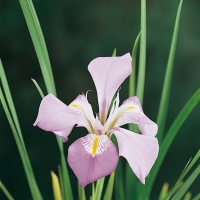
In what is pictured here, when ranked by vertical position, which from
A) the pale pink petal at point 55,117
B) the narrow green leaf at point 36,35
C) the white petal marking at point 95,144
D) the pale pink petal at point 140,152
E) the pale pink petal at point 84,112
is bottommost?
the pale pink petal at point 140,152

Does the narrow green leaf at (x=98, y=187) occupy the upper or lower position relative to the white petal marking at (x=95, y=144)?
lower

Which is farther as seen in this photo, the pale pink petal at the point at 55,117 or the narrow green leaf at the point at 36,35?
the narrow green leaf at the point at 36,35

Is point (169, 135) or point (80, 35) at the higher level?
point (80, 35)

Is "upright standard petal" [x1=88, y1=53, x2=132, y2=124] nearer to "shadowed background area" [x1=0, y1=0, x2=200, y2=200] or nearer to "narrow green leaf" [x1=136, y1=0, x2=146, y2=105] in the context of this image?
"narrow green leaf" [x1=136, y1=0, x2=146, y2=105]

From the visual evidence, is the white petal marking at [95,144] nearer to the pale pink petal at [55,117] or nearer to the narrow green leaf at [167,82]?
the pale pink petal at [55,117]

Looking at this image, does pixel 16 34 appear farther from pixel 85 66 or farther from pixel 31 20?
pixel 31 20

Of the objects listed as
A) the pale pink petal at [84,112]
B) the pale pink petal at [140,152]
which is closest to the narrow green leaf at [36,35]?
the pale pink petal at [84,112]

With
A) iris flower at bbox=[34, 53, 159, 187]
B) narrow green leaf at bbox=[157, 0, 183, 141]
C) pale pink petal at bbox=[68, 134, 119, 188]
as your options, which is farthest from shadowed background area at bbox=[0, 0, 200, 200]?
pale pink petal at bbox=[68, 134, 119, 188]

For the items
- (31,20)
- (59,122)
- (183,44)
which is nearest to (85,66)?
(183,44)
